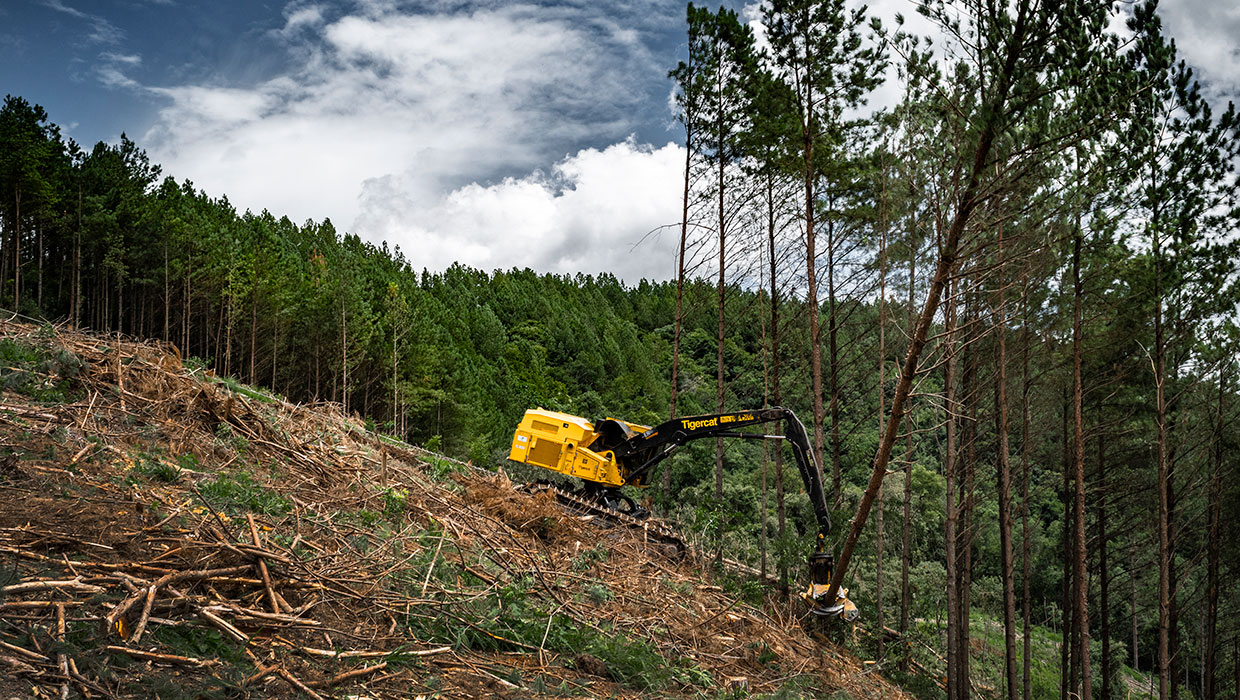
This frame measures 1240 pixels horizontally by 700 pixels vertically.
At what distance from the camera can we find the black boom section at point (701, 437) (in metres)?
9.29

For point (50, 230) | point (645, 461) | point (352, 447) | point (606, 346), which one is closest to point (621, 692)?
point (352, 447)

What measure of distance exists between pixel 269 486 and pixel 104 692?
133 inches

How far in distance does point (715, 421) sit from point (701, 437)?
0.46 metres

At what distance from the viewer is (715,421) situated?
10.4m

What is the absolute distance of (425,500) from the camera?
723cm

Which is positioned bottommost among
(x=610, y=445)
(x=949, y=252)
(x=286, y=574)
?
(x=286, y=574)

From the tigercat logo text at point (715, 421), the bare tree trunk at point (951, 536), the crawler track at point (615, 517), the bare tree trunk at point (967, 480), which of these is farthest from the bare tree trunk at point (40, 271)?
the bare tree trunk at point (967, 480)

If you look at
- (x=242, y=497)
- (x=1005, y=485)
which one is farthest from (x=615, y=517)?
(x=1005, y=485)

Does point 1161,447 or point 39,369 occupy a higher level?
point 39,369

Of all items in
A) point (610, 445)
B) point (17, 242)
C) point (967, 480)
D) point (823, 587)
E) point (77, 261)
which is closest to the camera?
point (823, 587)

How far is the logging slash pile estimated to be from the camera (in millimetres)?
3412

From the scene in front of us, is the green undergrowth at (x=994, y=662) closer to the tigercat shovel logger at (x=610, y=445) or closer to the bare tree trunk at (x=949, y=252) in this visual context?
the tigercat shovel logger at (x=610, y=445)

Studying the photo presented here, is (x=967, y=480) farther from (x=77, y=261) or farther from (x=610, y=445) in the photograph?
(x=77, y=261)

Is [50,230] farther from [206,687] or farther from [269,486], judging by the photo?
[206,687]
